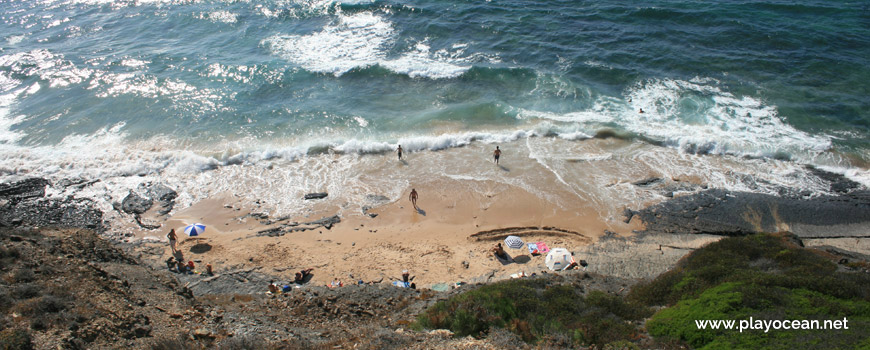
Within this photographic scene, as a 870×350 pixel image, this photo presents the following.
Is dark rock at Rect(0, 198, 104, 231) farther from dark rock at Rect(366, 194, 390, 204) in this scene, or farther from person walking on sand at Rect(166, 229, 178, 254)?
dark rock at Rect(366, 194, 390, 204)

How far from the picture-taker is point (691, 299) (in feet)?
36.8

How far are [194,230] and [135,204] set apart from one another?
193 inches

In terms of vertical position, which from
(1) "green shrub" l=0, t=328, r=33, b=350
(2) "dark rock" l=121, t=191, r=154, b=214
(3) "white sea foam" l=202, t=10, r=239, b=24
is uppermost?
(3) "white sea foam" l=202, t=10, r=239, b=24

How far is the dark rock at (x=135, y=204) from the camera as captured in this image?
20281mm

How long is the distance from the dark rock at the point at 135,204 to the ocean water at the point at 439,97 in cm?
82

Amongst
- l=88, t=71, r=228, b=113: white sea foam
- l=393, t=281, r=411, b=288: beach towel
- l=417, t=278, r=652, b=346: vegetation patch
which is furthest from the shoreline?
l=88, t=71, r=228, b=113: white sea foam

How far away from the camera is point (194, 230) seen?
18078mm

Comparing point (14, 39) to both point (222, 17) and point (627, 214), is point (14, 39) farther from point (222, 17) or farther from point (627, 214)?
point (627, 214)

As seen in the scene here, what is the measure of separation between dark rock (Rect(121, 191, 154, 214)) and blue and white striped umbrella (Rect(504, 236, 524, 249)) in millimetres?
16299

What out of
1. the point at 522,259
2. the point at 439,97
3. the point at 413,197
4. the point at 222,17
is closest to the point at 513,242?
A: the point at 522,259

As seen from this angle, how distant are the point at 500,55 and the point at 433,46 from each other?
A: 5417 mm

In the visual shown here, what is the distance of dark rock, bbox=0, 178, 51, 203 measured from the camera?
20.9 meters

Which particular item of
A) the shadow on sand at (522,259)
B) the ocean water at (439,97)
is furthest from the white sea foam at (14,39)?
the shadow on sand at (522,259)

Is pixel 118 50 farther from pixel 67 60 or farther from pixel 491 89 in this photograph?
pixel 491 89
